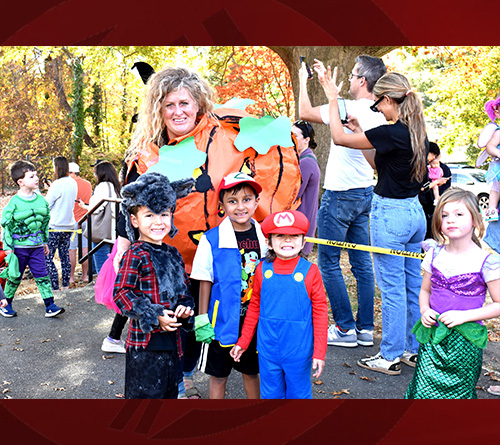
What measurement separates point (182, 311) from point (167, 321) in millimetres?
94

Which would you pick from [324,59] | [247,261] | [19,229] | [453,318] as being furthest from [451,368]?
[324,59]

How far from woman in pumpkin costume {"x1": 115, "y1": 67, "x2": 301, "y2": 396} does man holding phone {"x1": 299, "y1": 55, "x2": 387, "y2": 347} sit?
1126mm

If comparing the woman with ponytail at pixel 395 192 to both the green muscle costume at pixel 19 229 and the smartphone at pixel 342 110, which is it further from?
the green muscle costume at pixel 19 229

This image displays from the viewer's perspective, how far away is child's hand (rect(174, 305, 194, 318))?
98.5 inches

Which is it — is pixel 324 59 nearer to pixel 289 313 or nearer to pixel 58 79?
pixel 289 313

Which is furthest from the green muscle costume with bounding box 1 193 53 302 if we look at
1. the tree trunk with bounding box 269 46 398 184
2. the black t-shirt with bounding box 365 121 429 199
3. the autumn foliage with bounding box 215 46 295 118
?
the autumn foliage with bounding box 215 46 295 118

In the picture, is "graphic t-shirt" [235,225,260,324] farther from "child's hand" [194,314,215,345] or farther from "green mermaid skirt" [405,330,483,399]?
"green mermaid skirt" [405,330,483,399]

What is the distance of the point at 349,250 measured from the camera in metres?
4.15

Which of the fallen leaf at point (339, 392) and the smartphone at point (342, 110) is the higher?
the smartphone at point (342, 110)

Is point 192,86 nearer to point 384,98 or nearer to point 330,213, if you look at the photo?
point 384,98

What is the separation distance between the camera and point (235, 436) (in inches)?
104

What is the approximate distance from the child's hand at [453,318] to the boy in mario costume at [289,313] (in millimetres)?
604

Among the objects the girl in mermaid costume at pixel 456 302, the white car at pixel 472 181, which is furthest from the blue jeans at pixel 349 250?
the white car at pixel 472 181

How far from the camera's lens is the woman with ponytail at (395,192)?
327 cm
